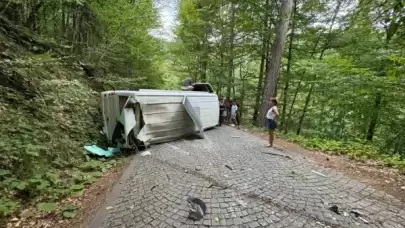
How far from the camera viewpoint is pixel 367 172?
504 centimetres

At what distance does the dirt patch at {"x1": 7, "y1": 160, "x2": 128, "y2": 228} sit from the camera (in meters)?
3.19

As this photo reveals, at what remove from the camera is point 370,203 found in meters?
3.59

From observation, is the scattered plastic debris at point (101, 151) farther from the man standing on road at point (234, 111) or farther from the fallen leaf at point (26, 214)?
the man standing on road at point (234, 111)

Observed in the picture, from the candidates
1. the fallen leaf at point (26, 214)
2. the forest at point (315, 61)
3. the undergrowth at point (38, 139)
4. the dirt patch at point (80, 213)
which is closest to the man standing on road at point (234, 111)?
the forest at point (315, 61)

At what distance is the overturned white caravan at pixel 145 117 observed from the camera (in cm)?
648

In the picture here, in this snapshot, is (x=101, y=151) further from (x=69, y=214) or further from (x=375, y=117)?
(x=375, y=117)

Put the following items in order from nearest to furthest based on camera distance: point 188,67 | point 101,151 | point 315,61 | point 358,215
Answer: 1. point 358,215
2. point 101,151
3. point 315,61
4. point 188,67

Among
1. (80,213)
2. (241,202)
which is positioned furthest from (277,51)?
(80,213)

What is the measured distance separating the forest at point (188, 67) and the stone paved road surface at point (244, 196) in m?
1.16

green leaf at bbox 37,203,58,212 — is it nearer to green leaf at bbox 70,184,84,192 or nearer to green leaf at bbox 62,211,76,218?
green leaf at bbox 62,211,76,218

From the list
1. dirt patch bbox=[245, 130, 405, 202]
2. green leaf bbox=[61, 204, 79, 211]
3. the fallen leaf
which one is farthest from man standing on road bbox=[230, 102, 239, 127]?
the fallen leaf

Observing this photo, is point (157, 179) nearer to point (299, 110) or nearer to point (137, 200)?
point (137, 200)

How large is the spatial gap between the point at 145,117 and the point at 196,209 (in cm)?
396

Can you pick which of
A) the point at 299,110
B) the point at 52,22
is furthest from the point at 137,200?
the point at 299,110
